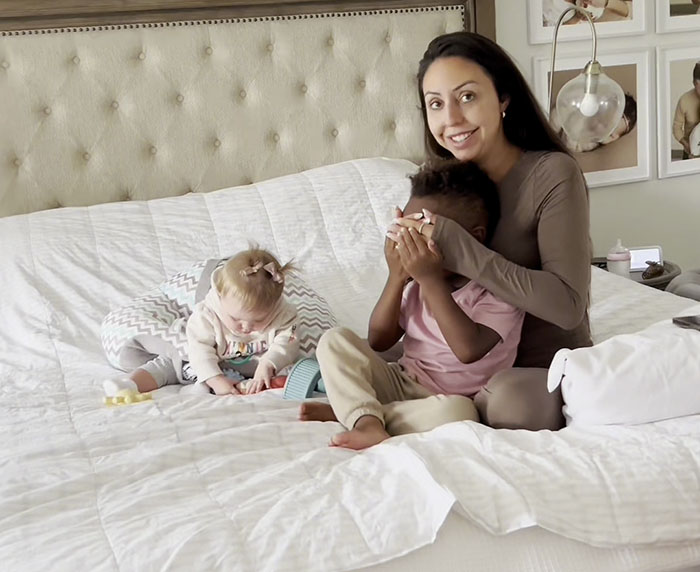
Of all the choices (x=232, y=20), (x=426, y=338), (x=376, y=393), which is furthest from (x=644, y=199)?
(x=376, y=393)

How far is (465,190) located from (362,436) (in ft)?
1.73

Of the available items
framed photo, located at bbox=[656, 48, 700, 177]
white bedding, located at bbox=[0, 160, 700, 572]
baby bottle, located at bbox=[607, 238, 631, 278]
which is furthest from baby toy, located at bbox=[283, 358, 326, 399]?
framed photo, located at bbox=[656, 48, 700, 177]

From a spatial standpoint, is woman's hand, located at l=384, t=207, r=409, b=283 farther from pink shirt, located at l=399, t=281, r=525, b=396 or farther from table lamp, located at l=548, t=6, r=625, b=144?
table lamp, located at l=548, t=6, r=625, b=144

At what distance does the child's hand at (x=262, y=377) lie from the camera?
6.54ft

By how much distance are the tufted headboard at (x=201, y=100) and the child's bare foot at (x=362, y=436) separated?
1586 millimetres

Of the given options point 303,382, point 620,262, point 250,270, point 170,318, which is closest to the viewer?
point 303,382

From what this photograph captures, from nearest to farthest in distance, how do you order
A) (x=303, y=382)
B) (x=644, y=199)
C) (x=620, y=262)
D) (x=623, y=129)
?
(x=303, y=382) < (x=620, y=262) < (x=623, y=129) < (x=644, y=199)

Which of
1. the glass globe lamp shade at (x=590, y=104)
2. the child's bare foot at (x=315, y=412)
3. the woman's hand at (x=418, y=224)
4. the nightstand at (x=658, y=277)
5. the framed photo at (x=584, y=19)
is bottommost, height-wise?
the nightstand at (x=658, y=277)

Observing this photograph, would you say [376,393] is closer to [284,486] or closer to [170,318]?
[284,486]

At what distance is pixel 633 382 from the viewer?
150 centimetres

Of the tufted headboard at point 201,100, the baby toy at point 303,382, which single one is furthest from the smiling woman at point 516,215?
the tufted headboard at point 201,100

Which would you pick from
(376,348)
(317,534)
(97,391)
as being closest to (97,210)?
(97,391)

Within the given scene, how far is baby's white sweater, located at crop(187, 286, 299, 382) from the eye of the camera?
6.72ft

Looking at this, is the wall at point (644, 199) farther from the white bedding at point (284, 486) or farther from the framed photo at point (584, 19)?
the white bedding at point (284, 486)
